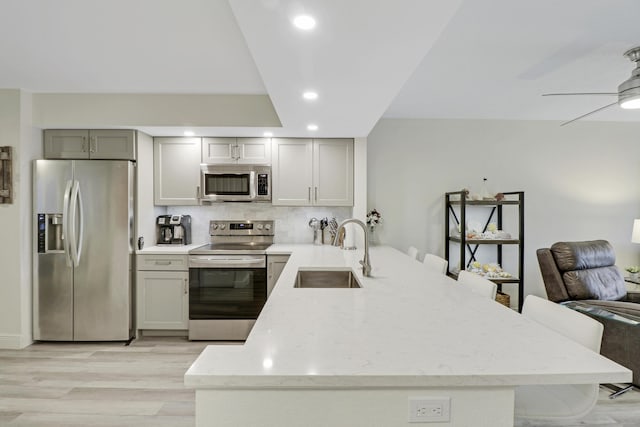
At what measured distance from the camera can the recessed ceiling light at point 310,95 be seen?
8.09 feet

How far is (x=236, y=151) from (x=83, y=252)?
1779mm

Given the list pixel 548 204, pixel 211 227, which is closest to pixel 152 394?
pixel 211 227

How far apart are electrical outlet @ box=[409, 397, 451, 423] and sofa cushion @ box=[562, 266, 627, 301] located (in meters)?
3.10

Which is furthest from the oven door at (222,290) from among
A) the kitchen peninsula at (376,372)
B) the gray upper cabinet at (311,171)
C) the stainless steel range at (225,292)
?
the kitchen peninsula at (376,372)

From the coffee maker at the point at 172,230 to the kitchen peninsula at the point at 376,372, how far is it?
3035 mm

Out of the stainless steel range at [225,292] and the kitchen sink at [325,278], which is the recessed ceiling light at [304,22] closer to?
the kitchen sink at [325,278]

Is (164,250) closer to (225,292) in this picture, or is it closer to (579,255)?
(225,292)

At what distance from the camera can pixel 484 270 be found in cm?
400

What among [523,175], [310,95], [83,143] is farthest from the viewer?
[523,175]

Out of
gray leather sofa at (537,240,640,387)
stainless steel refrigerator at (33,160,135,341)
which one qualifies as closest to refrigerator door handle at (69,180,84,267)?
stainless steel refrigerator at (33,160,135,341)

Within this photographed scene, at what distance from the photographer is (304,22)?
4.98ft

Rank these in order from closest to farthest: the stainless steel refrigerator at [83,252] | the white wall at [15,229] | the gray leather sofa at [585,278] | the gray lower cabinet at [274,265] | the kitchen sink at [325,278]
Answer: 1. the kitchen sink at [325,278]
2. the gray leather sofa at [585,278]
3. the white wall at [15,229]
4. the stainless steel refrigerator at [83,252]
5. the gray lower cabinet at [274,265]

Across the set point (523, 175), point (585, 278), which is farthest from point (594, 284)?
point (523, 175)

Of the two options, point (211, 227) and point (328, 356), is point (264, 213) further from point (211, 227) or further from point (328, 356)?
point (328, 356)
